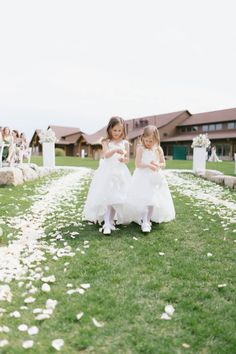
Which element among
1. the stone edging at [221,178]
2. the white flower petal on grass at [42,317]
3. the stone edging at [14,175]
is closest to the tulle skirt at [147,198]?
the white flower petal on grass at [42,317]

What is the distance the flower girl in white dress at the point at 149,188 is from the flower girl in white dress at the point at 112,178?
0.66 feet

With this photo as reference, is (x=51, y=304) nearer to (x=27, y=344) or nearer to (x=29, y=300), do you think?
(x=29, y=300)

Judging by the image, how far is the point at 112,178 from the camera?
6.61 m

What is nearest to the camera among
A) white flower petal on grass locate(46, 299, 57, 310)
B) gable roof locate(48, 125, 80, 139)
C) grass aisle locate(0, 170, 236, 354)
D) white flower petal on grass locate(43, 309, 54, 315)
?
grass aisle locate(0, 170, 236, 354)

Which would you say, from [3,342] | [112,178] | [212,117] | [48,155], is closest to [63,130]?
[212,117]

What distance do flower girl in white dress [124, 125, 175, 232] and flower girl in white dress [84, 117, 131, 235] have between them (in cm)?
20

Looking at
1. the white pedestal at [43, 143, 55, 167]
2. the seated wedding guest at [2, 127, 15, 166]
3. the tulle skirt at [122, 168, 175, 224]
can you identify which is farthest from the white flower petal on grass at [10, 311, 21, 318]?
the white pedestal at [43, 143, 55, 167]

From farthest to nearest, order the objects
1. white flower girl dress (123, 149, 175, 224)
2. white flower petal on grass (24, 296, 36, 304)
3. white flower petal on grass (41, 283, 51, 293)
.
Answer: white flower girl dress (123, 149, 175, 224), white flower petal on grass (41, 283, 51, 293), white flower petal on grass (24, 296, 36, 304)

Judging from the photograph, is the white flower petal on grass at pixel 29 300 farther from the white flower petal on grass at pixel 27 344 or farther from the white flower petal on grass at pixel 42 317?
the white flower petal on grass at pixel 27 344

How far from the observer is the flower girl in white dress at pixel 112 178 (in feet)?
21.5

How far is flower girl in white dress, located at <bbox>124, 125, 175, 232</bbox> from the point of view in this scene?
6.63 metres

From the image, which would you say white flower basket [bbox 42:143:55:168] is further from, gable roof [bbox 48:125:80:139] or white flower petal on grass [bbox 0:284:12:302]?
gable roof [bbox 48:125:80:139]

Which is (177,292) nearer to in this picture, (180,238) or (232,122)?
(180,238)

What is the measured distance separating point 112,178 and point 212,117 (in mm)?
52645
